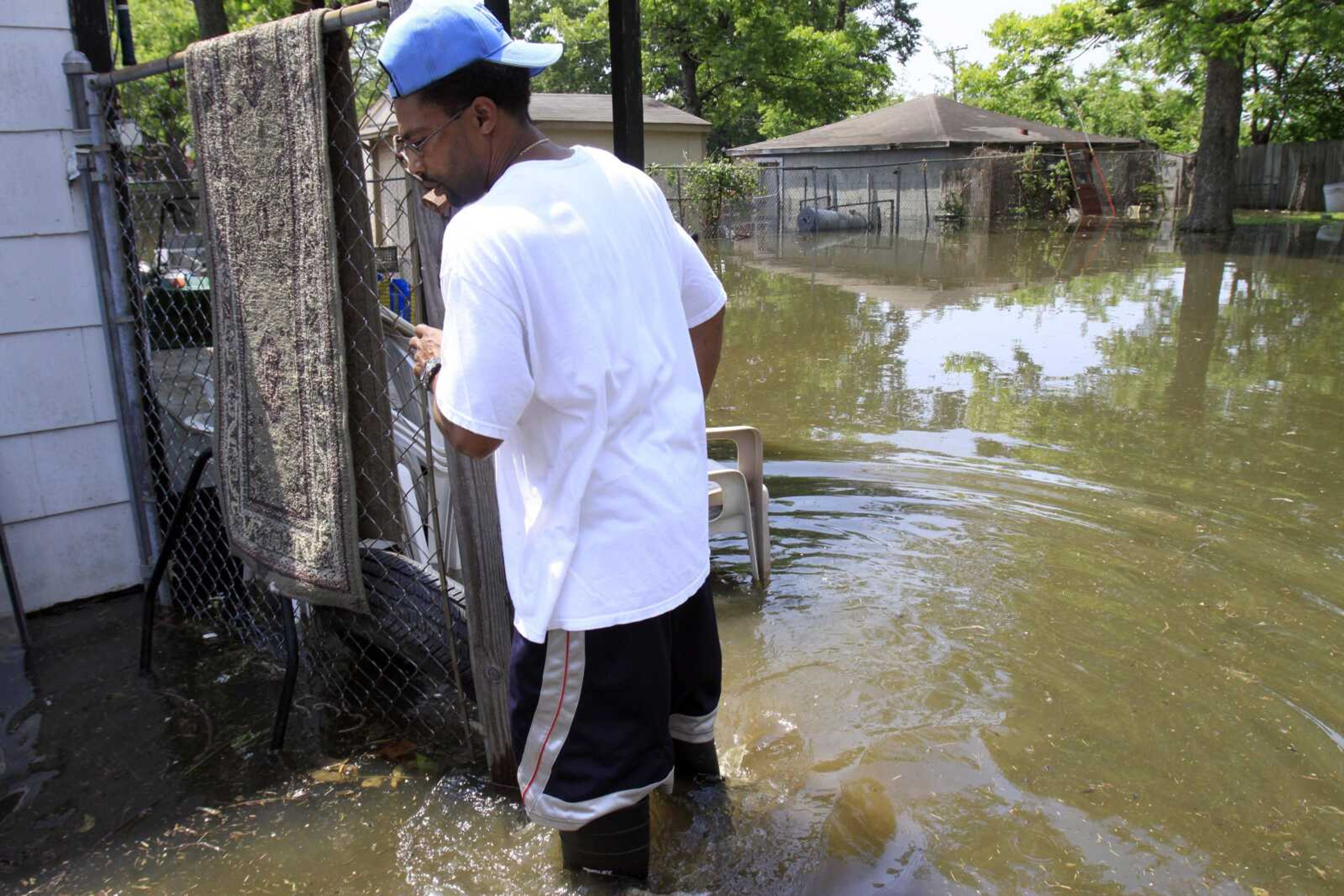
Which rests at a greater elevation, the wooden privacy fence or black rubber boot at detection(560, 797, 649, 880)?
the wooden privacy fence

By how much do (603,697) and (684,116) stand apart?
87.1 feet

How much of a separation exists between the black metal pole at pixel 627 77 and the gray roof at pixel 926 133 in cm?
2316

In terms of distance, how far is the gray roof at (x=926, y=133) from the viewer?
988 inches

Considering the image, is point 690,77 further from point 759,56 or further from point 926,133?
point 926,133

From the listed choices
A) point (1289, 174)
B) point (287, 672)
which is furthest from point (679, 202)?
point (287, 672)

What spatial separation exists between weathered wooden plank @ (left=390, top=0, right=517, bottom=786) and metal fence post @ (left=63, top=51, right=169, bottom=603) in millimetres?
1771

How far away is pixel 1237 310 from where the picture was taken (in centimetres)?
1100

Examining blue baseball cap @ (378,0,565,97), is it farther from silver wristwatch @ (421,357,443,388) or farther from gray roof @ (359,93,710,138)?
gray roof @ (359,93,710,138)

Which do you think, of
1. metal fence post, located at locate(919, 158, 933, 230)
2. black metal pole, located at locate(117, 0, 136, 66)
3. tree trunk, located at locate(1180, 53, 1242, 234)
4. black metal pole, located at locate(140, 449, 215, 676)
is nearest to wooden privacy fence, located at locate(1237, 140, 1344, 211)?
tree trunk, located at locate(1180, 53, 1242, 234)

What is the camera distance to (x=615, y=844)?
7.09 feet

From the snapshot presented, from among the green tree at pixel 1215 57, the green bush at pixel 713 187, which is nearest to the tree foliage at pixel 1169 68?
the green tree at pixel 1215 57

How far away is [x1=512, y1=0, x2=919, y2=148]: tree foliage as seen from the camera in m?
31.8

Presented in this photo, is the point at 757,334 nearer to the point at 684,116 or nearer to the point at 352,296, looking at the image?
the point at 352,296

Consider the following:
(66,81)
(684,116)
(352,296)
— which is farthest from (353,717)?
(684,116)
